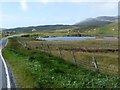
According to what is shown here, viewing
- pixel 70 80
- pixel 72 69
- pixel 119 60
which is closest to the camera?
pixel 70 80

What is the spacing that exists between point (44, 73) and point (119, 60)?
18286mm

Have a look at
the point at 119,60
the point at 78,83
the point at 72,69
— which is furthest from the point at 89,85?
the point at 119,60

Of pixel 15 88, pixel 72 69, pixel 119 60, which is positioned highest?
pixel 15 88

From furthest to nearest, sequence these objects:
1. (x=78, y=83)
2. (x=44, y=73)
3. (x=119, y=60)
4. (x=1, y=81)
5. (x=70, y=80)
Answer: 1. (x=119, y=60)
2. (x=44, y=73)
3. (x=1, y=81)
4. (x=70, y=80)
5. (x=78, y=83)

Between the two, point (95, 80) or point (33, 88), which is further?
point (95, 80)

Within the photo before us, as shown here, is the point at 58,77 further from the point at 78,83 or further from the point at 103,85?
the point at 103,85

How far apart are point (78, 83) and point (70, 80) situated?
49.3 inches

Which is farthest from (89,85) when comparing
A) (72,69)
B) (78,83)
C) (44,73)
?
(72,69)

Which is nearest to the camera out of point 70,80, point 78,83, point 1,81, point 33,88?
point 33,88

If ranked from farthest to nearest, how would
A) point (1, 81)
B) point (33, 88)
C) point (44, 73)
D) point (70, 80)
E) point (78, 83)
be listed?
1. point (44, 73)
2. point (1, 81)
3. point (70, 80)
4. point (78, 83)
5. point (33, 88)

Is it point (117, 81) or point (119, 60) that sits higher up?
point (117, 81)

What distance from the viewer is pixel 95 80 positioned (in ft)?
64.1

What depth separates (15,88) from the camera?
17609mm

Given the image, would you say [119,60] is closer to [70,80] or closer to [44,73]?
[44,73]
